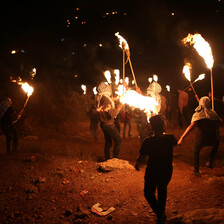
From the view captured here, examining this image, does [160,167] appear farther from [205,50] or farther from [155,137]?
[205,50]

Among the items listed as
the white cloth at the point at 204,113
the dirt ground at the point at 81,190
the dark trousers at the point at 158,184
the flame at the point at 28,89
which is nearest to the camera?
the dark trousers at the point at 158,184

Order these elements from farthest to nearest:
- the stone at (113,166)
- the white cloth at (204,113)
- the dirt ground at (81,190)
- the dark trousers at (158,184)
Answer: the stone at (113,166) → the white cloth at (204,113) → the dirt ground at (81,190) → the dark trousers at (158,184)

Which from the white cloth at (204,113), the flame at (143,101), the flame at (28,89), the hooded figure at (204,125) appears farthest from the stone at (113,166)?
the flame at (28,89)

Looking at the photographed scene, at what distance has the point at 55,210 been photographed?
3.98 metres

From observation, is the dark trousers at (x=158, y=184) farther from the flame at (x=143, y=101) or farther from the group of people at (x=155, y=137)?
the flame at (x=143, y=101)

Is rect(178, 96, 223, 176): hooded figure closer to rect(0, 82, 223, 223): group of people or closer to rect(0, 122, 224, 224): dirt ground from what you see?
rect(0, 82, 223, 223): group of people

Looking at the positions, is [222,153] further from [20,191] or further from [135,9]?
[135,9]

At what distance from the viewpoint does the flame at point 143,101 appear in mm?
5672

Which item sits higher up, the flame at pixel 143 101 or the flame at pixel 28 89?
the flame at pixel 28 89

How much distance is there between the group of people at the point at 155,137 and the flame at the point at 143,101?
0.23 meters

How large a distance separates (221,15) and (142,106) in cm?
1564

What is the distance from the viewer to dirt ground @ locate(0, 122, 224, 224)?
381 cm

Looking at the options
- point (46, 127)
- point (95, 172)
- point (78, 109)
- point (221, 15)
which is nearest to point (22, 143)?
point (46, 127)

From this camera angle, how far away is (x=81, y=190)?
4723 millimetres
